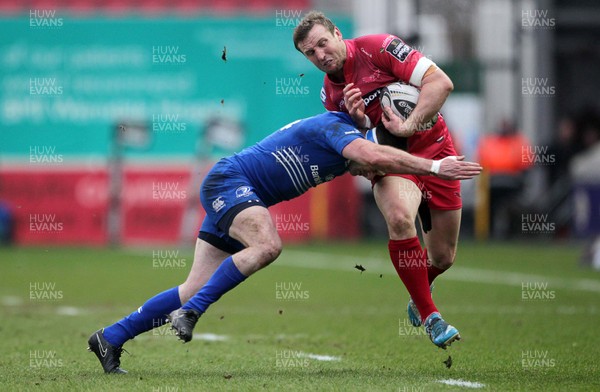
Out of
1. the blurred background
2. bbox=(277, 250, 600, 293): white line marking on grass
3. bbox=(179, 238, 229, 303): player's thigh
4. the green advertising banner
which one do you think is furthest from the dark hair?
the green advertising banner

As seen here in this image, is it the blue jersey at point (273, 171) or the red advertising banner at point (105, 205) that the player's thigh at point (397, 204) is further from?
the red advertising banner at point (105, 205)

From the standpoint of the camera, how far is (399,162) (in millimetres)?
7457

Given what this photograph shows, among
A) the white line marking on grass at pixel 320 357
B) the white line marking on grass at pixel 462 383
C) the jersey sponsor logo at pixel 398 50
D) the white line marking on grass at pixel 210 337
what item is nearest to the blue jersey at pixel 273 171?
the jersey sponsor logo at pixel 398 50

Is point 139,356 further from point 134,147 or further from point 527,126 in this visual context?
point 527,126

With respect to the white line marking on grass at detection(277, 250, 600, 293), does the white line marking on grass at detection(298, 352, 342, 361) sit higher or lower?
higher

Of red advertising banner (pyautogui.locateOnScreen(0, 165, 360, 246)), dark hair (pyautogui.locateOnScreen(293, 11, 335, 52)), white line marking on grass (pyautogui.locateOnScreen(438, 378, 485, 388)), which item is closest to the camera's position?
white line marking on grass (pyautogui.locateOnScreen(438, 378, 485, 388))

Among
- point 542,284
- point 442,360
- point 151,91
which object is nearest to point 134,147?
point 151,91

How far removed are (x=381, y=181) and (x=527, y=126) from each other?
742 inches

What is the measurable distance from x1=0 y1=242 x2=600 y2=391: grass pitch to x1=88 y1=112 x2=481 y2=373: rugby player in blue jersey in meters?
0.38

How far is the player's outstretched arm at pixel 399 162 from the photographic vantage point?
732cm

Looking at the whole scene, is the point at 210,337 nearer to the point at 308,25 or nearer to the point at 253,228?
the point at 253,228

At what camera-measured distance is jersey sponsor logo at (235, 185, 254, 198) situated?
774 cm

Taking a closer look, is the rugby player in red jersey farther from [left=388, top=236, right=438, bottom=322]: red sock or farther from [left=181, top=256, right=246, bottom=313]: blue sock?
[left=181, top=256, right=246, bottom=313]: blue sock

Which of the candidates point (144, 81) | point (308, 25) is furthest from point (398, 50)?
point (144, 81)
